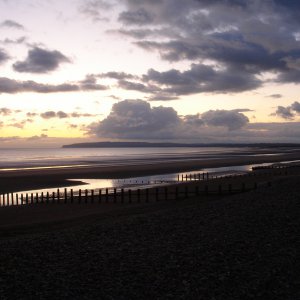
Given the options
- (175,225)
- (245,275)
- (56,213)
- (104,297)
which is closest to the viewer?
(104,297)

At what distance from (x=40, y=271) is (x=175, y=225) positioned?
23.4 ft

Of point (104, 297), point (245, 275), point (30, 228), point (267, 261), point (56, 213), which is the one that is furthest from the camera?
point (56, 213)

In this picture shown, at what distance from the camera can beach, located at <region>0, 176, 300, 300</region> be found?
1081cm

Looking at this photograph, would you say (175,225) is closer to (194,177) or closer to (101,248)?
(101,248)

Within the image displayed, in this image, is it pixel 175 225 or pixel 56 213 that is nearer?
pixel 175 225

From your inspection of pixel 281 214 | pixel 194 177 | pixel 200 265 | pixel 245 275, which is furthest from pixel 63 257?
pixel 194 177

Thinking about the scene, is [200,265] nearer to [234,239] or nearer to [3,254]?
[234,239]

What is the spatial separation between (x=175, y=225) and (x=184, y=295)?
23.5 feet

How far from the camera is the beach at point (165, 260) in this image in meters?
10.8

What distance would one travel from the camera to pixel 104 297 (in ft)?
34.3

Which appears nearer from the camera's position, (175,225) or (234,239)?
(234,239)

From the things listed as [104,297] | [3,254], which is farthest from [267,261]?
[3,254]

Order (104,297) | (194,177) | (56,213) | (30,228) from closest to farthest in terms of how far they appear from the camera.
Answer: (104,297) → (30,228) → (56,213) → (194,177)

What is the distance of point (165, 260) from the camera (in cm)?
1298
